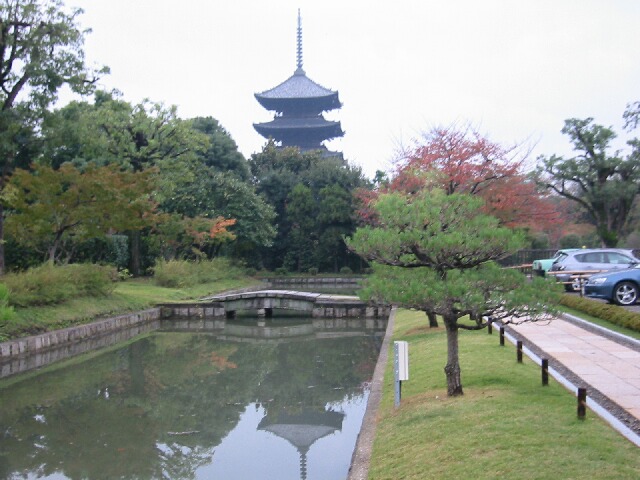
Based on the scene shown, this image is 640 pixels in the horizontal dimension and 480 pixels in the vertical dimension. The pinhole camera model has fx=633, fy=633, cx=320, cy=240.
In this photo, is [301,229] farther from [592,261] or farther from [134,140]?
[592,261]

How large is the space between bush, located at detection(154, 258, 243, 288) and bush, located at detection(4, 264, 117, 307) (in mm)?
6540

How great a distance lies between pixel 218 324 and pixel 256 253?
19491 millimetres

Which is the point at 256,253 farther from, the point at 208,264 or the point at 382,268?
the point at 382,268

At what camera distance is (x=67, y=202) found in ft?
57.5

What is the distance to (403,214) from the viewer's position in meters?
6.42

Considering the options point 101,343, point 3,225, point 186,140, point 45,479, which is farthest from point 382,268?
point 186,140

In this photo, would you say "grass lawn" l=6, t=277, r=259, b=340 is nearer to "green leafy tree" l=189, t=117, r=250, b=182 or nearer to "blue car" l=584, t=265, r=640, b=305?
A: "green leafy tree" l=189, t=117, r=250, b=182

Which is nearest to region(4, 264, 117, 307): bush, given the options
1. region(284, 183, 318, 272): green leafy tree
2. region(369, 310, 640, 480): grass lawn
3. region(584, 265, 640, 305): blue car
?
region(369, 310, 640, 480): grass lawn

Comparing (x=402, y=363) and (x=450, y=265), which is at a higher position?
(x=450, y=265)

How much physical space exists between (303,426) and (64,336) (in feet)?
25.9

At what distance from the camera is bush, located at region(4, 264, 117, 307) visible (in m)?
14.1

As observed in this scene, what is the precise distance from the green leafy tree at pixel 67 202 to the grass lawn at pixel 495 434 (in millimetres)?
12779

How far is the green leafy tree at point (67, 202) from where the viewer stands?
17156 millimetres

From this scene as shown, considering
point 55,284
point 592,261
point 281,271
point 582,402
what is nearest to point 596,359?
point 582,402
